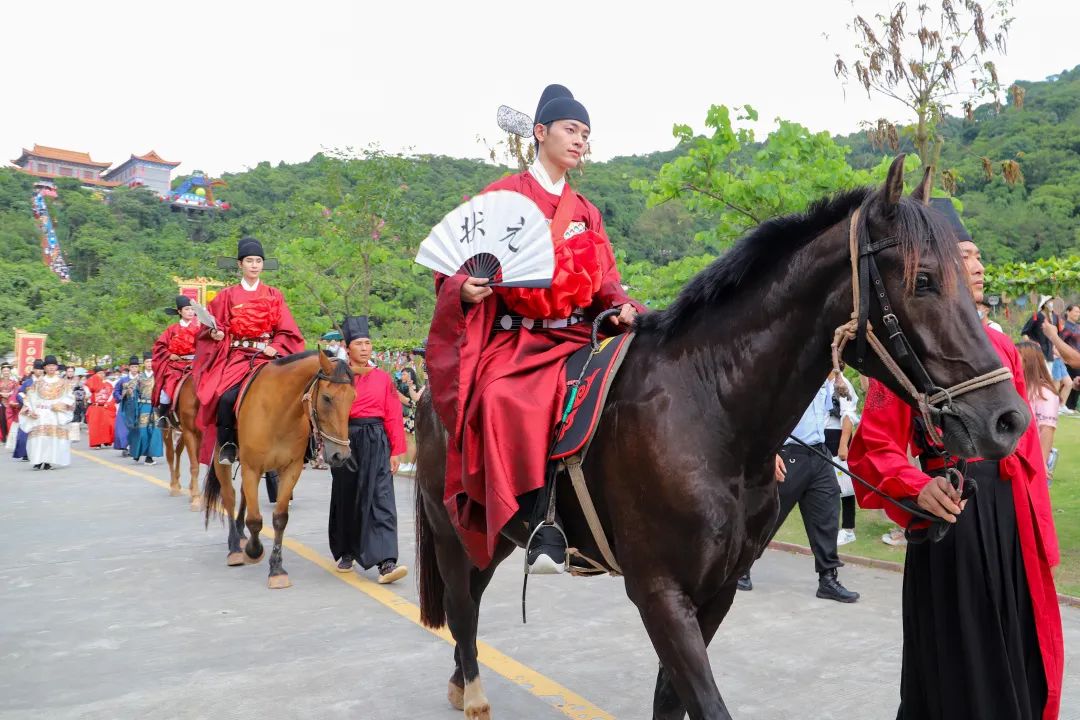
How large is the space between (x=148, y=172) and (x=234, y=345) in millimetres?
115595

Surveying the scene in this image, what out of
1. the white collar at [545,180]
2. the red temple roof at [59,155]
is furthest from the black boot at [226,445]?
the red temple roof at [59,155]

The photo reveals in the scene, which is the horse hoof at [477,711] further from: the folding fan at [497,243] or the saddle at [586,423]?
the folding fan at [497,243]

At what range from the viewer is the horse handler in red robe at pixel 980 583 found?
2.94m

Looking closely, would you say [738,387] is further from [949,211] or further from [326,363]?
[326,363]

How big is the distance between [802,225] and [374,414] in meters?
5.95

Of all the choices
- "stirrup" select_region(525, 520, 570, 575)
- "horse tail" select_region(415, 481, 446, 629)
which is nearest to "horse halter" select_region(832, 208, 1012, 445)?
"stirrup" select_region(525, 520, 570, 575)

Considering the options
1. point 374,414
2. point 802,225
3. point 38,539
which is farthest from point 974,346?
point 38,539

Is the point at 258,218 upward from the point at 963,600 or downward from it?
upward

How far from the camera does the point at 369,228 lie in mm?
21672

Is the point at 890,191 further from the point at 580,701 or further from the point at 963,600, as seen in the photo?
the point at 580,701

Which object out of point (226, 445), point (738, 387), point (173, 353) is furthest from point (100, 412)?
point (738, 387)

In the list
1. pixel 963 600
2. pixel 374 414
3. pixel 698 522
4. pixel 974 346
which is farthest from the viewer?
pixel 374 414

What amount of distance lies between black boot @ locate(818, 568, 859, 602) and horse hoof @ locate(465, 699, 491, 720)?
3.41 m

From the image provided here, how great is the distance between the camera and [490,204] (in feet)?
11.1
